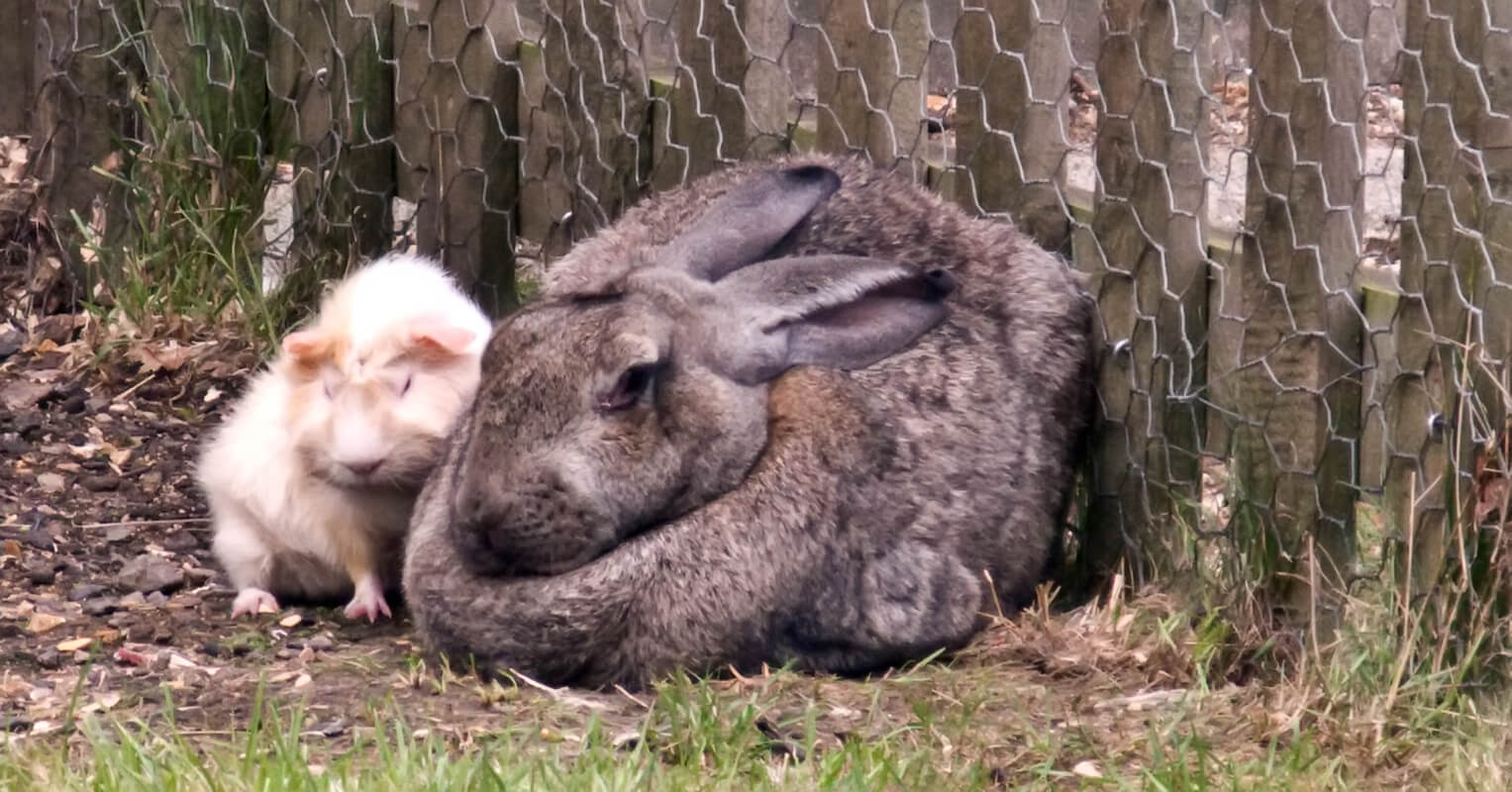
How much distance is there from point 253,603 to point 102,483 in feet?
2.94

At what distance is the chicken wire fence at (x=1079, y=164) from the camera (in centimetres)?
384

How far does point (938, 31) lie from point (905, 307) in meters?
1.70

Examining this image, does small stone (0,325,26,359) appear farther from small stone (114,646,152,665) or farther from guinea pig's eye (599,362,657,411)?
guinea pig's eye (599,362,657,411)

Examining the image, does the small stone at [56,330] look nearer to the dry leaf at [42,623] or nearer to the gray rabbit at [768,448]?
the dry leaf at [42,623]

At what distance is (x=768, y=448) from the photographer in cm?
412

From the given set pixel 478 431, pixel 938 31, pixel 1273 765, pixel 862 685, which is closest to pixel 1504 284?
pixel 1273 765

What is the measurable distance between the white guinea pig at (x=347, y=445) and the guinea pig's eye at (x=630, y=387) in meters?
0.61

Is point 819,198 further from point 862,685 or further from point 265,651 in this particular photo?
point 265,651

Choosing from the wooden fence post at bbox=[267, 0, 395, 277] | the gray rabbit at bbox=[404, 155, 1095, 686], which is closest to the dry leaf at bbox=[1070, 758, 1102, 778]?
the gray rabbit at bbox=[404, 155, 1095, 686]

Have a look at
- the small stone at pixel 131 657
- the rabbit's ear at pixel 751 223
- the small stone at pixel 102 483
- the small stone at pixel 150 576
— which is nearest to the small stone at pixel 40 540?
the small stone at pixel 150 576

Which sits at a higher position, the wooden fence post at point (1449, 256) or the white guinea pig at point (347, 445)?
the wooden fence post at point (1449, 256)

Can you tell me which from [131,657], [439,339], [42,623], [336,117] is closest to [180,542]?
[42,623]

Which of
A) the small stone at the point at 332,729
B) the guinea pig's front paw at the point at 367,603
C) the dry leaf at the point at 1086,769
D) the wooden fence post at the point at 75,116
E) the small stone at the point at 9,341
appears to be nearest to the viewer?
the dry leaf at the point at 1086,769

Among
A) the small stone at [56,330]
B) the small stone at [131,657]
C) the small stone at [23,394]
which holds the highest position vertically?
the small stone at [56,330]
